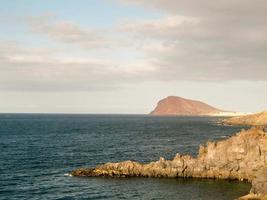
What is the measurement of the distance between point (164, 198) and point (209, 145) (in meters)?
23.2

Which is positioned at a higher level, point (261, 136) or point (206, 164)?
point (261, 136)

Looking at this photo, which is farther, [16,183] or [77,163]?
[77,163]

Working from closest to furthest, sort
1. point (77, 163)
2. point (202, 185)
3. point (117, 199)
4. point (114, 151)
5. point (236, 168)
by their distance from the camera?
point (117, 199) < point (202, 185) < point (236, 168) < point (77, 163) < point (114, 151)

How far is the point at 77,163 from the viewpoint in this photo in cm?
11012

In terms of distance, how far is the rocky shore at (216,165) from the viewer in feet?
287

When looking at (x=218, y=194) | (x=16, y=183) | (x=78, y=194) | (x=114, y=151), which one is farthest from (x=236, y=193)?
(x=114, y=151)

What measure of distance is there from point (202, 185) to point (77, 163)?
39575 mm

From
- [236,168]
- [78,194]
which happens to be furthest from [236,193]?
[78,194]

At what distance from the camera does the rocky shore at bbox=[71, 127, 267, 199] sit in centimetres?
8762

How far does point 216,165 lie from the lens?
3529 inches

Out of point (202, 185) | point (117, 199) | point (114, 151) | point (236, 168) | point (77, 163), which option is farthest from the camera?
point (114, 151)

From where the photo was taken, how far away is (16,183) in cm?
8456

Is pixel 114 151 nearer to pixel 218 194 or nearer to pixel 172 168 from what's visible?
pixel 172 168

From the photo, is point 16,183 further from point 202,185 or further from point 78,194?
point 202,185
